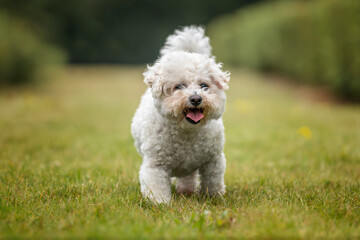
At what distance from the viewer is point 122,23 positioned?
3206 centimetres

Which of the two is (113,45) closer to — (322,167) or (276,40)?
(276,40)

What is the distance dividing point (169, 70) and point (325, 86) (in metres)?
11.2

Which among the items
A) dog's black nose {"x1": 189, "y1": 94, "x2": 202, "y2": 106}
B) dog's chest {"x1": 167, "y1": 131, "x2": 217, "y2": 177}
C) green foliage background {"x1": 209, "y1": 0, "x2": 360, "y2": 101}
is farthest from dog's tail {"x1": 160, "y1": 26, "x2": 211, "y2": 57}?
green foliage background {"x1": 209, "y1": 0, "x2": 360, "y2": 101}

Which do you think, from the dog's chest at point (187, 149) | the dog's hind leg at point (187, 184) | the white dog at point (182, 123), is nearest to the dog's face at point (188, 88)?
the white dog at point (182, 123)

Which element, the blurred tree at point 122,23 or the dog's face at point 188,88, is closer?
the dog's face at point 188,88

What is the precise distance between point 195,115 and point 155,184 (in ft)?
2.12

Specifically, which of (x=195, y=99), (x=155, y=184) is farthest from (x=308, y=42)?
(x=155, y=184)

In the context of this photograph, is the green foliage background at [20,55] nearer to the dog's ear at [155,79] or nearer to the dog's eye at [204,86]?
the dog's ear at [155,79]

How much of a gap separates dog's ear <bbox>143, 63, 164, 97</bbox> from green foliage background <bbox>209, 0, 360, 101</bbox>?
849cm

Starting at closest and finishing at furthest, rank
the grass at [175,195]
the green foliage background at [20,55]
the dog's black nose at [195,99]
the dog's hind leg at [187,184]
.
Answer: the grass at [175,195] → the dog's black nose at [195,99] → the dog's hind leg at [187,184] → the green foliage background at [20,55]

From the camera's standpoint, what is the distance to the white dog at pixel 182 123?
2895 millimetres

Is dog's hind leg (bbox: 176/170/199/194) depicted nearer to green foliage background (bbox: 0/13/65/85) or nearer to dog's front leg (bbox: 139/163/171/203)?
dog's front leg (bbox: 139/163/171/203)

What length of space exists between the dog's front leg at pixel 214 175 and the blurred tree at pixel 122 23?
25209 millimetres

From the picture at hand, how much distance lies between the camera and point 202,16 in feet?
117
